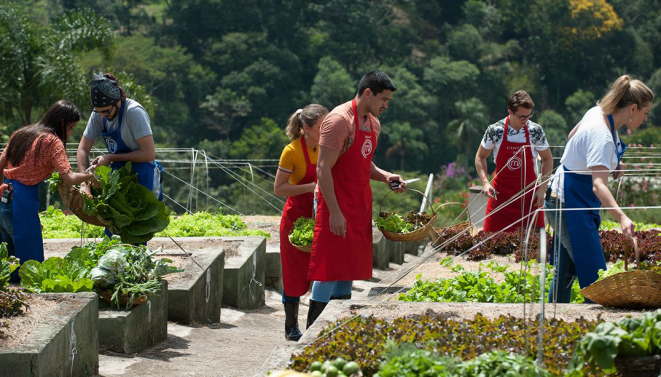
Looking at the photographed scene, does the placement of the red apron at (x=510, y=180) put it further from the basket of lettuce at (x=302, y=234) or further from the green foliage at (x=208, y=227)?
the green foliage at (x=208, y=227)

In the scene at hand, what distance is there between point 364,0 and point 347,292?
247ft

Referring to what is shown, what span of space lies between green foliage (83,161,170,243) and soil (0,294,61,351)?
1.02 m

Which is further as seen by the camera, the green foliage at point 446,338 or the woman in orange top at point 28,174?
the woman in orange top at point 28,174

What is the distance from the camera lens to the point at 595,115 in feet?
16.1

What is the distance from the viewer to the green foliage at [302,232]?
5.76 meters

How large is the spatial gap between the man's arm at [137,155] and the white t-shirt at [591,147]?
2.62m

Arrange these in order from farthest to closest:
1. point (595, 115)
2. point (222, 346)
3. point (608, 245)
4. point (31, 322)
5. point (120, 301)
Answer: point (608, 245) → point (222, 346) → point (120, 301) → point (595, 115) → point (31, 322)

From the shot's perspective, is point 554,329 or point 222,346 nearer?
point 554,329

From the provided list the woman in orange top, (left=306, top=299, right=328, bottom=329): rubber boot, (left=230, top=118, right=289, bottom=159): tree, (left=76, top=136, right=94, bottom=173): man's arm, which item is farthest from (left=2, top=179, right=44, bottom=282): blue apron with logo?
(left=230, top=118, right=289, bottom=159): tree

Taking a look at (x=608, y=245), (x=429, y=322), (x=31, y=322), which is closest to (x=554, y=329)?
(x=429, y=322)

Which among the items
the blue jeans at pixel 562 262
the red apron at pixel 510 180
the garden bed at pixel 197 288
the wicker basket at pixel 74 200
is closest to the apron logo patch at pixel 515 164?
the red apron at pixel 510 180

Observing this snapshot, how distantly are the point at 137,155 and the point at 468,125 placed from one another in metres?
63.4

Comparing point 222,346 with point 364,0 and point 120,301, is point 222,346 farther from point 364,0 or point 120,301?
point 364,0

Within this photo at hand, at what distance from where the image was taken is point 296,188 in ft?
19.5
